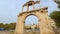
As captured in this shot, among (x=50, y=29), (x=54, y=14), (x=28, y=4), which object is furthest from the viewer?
(x=54, y=14)

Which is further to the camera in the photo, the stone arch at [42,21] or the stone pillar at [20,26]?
the stone pillar at [20,26]

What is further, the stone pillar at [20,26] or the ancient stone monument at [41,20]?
the stone pillar at [20,26]

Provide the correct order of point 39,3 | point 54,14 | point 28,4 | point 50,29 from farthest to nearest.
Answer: point 54,14 < point 28,4 < point 39,3 < point 50,29

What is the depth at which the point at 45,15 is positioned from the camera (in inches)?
584

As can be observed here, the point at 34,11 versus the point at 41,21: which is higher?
the point at 34,11

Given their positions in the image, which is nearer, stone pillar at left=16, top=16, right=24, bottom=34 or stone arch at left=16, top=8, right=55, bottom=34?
stone arch at left=16, top=8, right=55, bottom=34

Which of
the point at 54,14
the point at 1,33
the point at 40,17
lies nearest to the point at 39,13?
the point at 40,17

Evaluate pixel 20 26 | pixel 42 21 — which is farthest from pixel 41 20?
pixel 20 26

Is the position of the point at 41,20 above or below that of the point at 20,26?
above

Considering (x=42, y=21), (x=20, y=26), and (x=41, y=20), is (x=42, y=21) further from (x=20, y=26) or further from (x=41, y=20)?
(x=20, y=26)

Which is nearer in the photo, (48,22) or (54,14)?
(48,22)

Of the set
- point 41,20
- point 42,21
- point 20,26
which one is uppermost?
point 41,20

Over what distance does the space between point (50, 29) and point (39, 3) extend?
3.03 metres

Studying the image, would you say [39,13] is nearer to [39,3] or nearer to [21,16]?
[39,3]
